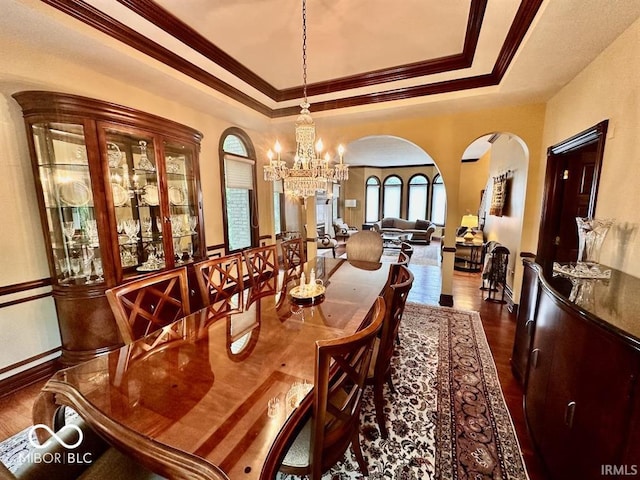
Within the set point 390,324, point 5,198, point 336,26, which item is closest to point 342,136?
point 336,26

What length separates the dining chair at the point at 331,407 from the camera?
2.96ft

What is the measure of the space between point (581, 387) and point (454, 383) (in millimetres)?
1145

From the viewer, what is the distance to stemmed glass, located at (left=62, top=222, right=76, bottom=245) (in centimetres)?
225

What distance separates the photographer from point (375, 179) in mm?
11203

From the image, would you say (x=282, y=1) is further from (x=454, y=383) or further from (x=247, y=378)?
(x=454, y=383)

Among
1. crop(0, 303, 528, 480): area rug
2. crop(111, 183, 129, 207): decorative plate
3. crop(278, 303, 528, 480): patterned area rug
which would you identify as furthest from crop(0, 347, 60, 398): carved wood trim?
crop(278, 303, 528, 480): patterned area rug

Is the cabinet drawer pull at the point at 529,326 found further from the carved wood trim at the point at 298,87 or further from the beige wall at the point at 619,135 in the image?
the carved wood trim at the point at 298,87

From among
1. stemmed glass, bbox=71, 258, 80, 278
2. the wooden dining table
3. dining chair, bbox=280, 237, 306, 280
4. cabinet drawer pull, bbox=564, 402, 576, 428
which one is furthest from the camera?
dining chair, bbox=280, 237, 306, 280

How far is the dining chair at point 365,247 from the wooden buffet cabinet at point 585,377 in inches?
72.6

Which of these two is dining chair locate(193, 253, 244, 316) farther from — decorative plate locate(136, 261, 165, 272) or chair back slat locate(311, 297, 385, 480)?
chair back slat locate(311, 297, 385, 480)

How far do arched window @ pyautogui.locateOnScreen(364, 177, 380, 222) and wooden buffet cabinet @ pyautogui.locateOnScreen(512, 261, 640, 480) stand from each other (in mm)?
9777

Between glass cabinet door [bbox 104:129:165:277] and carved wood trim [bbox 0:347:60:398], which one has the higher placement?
glass cabinet door [bbox 104:129:165:277]

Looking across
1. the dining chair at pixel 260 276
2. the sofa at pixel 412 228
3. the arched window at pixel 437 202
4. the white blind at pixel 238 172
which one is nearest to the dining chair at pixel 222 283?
the dining chair at pixel 260 276

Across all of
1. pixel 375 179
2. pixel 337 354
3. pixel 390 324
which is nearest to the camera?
pixel 337 354
